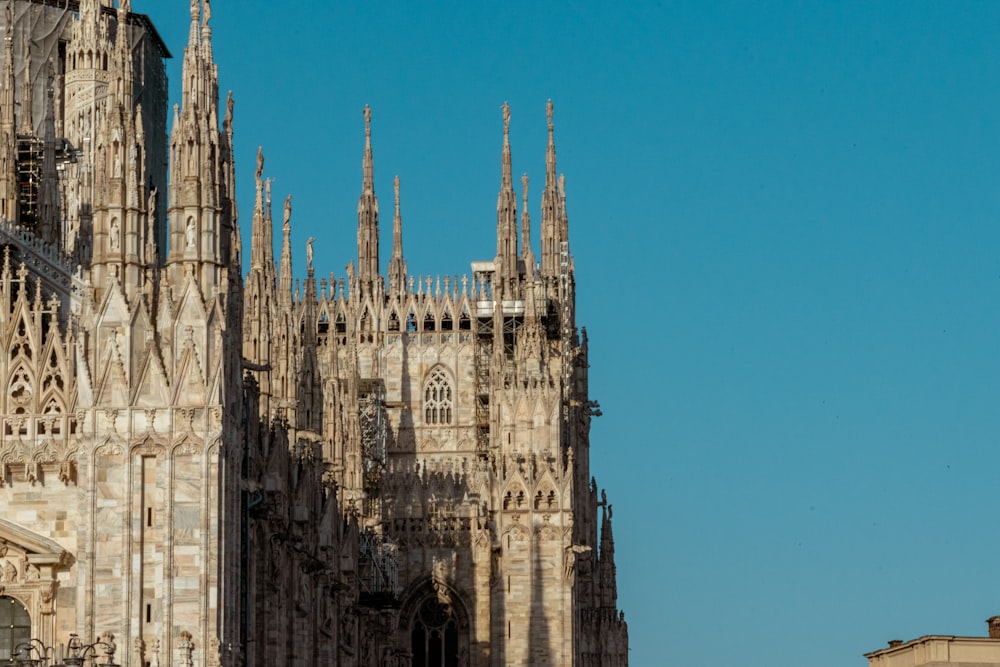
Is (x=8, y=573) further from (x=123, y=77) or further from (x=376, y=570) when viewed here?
(x=376, y=570)

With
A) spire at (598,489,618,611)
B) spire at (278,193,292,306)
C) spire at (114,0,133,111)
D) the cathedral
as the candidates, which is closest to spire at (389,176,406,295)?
the cathedral

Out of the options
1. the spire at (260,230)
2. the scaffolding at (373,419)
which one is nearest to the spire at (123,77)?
the spire at (260,230)

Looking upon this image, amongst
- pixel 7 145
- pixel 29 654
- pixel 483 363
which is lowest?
pixel 29 654

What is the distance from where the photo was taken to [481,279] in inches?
3597

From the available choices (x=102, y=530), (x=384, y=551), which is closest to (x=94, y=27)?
(x=384, y=551)

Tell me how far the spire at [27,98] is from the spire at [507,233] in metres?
19.3

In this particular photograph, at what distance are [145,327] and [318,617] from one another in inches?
625

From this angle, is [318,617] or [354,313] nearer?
[318,617]

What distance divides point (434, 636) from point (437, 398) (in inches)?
468

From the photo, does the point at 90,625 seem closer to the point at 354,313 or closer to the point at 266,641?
the point at 266,641

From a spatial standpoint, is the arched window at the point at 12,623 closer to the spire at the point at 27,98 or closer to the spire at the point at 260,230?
the spire at the point at 260,230

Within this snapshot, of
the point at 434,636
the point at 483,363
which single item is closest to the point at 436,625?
the point at 434,636

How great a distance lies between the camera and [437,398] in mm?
90000

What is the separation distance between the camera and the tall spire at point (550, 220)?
296ft
